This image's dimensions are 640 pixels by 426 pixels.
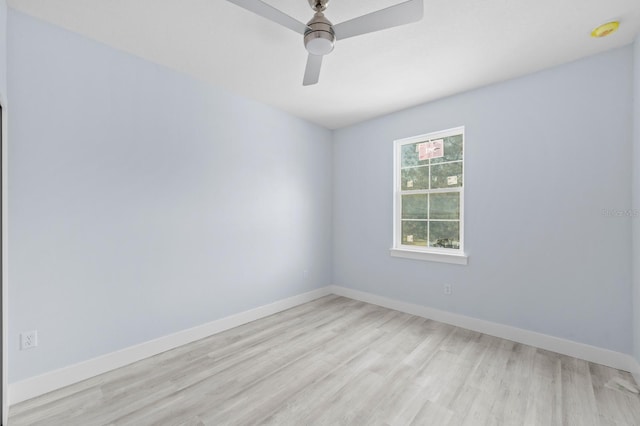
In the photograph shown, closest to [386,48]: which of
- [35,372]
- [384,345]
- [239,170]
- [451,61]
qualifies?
[451,61]

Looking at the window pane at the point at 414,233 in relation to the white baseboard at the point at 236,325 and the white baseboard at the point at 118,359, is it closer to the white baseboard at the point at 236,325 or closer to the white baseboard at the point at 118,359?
the white baseboard at the point at 236,325

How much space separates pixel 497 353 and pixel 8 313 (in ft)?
12.7

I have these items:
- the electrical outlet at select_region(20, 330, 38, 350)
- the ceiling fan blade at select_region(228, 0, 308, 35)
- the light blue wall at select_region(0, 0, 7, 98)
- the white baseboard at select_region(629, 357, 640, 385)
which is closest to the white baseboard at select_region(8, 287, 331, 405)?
the electrical outlet at select_region(20, 330, 38, 350)

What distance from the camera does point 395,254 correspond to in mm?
3760

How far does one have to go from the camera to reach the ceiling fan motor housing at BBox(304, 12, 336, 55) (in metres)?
1.68

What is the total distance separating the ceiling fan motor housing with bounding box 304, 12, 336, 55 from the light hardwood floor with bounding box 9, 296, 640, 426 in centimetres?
236

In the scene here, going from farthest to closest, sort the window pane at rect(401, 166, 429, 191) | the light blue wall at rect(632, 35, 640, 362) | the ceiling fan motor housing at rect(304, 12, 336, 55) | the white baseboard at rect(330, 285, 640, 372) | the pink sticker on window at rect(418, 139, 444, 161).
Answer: the window pane at rect(401, 166, 429, 191), the pink sticker on window at rect(418, 139, 444, 161), the white baseboard at rect(330, 285, 640, 372), the light blue wall at rect(632, 35, 640, 362), the ceiling fan motor housing at rect(304, 12, 336, 55)

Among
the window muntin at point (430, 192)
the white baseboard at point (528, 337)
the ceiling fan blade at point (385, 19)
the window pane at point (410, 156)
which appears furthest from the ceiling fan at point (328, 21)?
the white baseboard at point (528, 337)

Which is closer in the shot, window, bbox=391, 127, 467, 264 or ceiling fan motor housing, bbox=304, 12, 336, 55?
ceiling fan motor housing, bbox=304, 12, 336, 55

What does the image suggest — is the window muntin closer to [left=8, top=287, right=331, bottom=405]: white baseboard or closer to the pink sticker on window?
the pink sticker on window

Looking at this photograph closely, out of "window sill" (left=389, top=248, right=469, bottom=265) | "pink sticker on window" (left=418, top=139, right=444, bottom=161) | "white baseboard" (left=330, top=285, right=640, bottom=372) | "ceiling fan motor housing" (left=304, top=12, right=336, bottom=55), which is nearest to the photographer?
"ceiling fan motor housing" (left=304, top=12, right=336, bottom=55)

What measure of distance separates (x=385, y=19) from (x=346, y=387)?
249 cm

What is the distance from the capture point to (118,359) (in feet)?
7.64

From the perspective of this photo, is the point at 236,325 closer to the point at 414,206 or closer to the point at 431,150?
the point at 414,206
